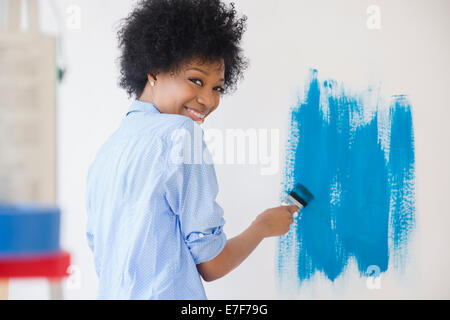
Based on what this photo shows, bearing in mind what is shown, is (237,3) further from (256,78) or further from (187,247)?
(187,247)

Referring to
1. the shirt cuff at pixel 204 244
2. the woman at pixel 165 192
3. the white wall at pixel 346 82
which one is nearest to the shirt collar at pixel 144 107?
the woman at pixel 165 192

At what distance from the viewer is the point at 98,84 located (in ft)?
4.54

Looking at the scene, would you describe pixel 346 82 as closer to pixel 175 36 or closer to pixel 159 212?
pixel 175 36

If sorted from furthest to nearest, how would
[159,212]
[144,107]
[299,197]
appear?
[299,197], [144,107], [159,212]

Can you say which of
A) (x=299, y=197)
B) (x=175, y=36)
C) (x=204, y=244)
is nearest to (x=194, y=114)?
(x=175, y=36)

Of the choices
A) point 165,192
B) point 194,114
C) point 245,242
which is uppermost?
point 194,114

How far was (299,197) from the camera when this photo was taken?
128 cm

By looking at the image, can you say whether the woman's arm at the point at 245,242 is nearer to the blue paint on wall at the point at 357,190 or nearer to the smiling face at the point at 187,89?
the blue paint on wall at the point at 357,190

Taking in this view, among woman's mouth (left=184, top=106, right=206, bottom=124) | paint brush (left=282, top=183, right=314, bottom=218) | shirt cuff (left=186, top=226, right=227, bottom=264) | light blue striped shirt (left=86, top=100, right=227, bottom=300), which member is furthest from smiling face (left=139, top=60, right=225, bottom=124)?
paint brush (left=282, top=183, right=314, bottom=218)

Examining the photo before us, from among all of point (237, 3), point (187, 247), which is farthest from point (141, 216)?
point (237, 3)

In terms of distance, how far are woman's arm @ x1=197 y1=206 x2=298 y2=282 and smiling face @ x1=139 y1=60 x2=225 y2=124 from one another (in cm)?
29

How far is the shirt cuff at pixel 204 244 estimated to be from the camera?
0.81m

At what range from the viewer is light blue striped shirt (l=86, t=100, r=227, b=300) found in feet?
2.59

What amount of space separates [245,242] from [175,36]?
1.55 ft
